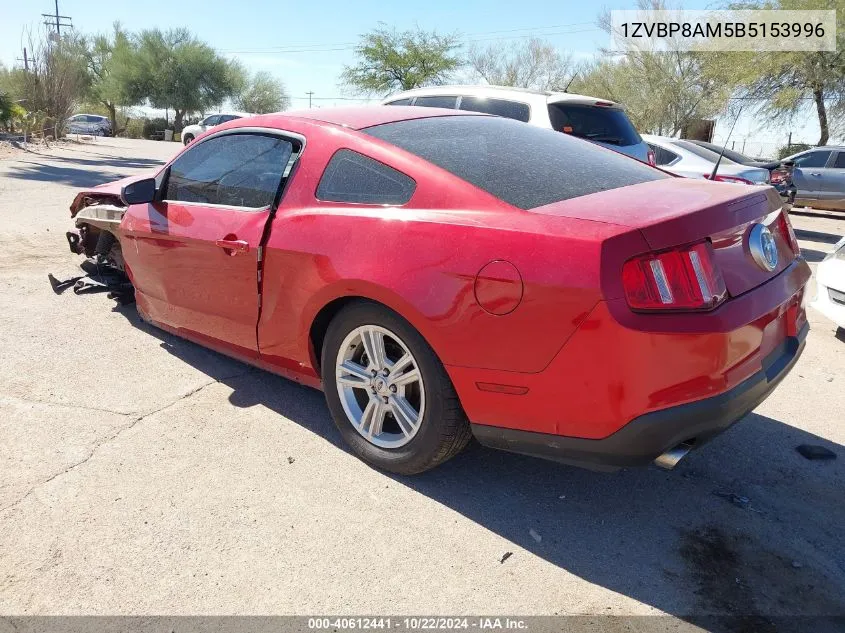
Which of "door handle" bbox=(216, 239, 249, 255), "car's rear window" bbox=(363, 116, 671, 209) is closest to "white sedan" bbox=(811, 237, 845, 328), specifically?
"car's rear window" bbox=(363, 116, 671, 209)

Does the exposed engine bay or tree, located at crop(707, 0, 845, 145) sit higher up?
tree, located at crop(707, 0, 845, 145)

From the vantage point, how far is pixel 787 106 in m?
24.7

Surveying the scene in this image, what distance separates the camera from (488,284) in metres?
2.35

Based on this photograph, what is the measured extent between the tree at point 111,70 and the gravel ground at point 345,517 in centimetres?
5135

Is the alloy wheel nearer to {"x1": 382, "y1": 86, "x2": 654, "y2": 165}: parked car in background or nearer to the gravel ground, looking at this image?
the gravel ground

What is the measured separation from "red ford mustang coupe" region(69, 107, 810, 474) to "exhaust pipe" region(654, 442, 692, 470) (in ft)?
0.05

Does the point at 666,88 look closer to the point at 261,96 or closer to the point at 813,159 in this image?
the point at 813,159

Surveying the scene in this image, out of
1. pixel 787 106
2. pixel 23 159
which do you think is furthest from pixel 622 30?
pixel 23 159

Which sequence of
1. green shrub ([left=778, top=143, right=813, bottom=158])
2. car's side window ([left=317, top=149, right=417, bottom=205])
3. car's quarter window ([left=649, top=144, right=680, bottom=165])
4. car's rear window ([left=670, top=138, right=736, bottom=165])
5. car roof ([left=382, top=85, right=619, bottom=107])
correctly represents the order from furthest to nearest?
1. green shrub ([left=778, top=143, right=813, bottom=158])
2. car's quarter window ([left=649, top=144, right=680, bottom=165])
3. car's rear window ([left=670, top=138, right=736, bottom=165])
4. car roof ([left=382, top=85, right=619, bottom=107])
5. car's side window ([left=317, top=149, right=417, bottom=205])

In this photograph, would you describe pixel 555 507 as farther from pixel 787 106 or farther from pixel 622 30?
pixel 622 30

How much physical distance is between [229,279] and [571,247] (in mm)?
1972

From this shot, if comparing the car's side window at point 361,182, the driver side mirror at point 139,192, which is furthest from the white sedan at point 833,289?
the driver side mirror at point 139,192

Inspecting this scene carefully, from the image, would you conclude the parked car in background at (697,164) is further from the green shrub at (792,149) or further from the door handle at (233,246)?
the green shrub at (792,149)

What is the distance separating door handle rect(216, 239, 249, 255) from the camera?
327cm
